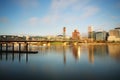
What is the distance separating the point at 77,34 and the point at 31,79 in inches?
6419

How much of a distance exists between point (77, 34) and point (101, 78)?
162 metres

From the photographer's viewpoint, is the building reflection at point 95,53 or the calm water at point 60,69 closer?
the calm water at point 60,69

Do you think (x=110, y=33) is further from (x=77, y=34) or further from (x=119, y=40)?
(x=77, y=34)

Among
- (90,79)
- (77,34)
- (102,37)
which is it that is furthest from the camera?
(77,34)

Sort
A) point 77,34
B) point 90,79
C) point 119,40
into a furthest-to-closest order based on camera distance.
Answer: point 77,34, point 119,40, point 90,79


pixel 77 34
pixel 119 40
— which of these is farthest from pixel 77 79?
pixel 77 34

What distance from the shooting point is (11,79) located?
15.4 m

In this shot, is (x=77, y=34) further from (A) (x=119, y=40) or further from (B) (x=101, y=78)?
(B) (x=101, y=78)

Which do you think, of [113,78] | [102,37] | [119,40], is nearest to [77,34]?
[102,37]

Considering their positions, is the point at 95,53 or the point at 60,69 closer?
the point at 60,69

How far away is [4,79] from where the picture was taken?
15578mm

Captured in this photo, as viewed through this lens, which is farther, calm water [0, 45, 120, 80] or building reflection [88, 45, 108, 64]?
building reflection [88, 45, 108, 64]

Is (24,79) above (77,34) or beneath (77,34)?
beneath

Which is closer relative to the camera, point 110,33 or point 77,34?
point 110,33
